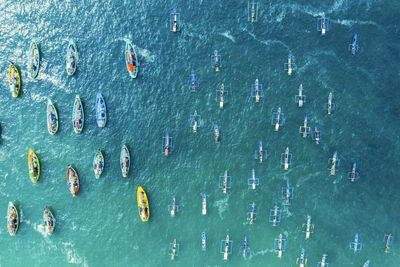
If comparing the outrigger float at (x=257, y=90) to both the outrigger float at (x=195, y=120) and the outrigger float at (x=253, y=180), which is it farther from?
the outrigger float at (x=253, y=180)

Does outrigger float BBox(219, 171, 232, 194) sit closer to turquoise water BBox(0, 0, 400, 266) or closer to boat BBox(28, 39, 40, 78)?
turquoise water BBox(0, 0, 400, 266)

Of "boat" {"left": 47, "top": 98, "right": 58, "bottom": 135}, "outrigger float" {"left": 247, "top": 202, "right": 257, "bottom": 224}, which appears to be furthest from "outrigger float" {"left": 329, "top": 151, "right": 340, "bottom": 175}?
"boat" {"left": 47, "top": 98, "right": 58, "bottom": 135}

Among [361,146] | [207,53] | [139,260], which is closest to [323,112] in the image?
[361,146]

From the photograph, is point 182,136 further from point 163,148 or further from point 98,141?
point 98,141

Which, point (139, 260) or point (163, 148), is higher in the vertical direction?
point (163, 148)

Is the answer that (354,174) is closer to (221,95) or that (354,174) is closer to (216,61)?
(221,95)

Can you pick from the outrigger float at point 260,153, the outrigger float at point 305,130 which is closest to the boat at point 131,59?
the outrigger float at point 260,153

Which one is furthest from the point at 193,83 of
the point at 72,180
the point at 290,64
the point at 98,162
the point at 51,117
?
the point at 72,180
